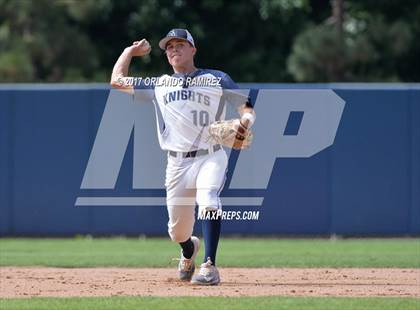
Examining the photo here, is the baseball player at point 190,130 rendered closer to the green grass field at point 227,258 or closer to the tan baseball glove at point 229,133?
the tan baseball glove at point 229,133

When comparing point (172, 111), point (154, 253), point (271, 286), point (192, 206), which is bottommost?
point (154, 253)

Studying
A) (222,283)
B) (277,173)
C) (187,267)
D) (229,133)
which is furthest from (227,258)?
(229,133)

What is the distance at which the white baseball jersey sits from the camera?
8.16 meters

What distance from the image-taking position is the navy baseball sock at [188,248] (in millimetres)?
8523

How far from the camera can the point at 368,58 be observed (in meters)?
20.8

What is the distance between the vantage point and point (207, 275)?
8086 millimetres

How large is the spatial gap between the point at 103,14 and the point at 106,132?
10187 mm

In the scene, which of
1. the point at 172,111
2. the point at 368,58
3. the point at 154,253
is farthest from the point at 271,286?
the point at 368,58

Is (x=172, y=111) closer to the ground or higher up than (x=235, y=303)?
higher up

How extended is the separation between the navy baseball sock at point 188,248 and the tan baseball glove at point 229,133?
93cm

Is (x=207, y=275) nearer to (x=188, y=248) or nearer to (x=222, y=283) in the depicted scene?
(x=222, y=283)

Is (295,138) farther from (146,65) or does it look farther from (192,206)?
(146,65)

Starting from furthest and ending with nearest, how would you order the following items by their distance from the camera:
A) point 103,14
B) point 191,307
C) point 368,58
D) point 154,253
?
point 103,14 < point 368,58 < point 154,253 < point 191,307

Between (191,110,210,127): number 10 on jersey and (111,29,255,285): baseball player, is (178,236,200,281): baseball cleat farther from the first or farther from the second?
(191,110,210,127): number 10 on jersey
